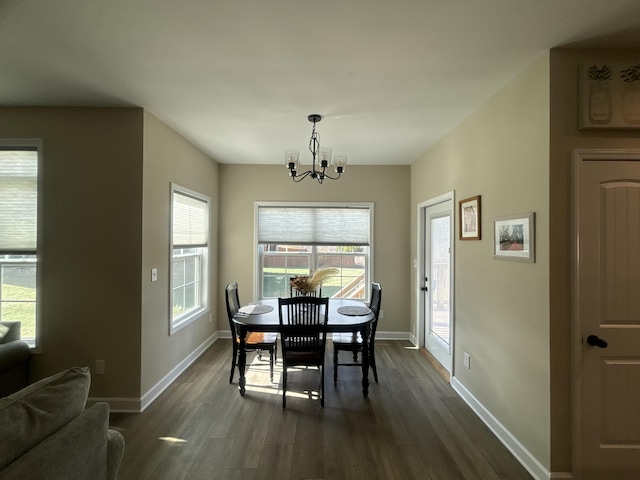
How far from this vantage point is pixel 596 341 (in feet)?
6.06

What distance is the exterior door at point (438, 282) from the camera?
3.51 metres

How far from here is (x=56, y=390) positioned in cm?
120

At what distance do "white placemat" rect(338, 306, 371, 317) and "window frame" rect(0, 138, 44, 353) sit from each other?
2.74 metres

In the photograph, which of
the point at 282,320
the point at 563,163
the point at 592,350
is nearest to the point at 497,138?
the point at 563,163

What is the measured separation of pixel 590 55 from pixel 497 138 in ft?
2.27

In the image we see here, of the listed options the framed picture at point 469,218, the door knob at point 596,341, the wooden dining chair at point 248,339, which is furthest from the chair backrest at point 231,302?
the door knob at point 596,341

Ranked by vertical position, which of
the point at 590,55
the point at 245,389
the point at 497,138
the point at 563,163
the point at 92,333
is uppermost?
the point at 590,55

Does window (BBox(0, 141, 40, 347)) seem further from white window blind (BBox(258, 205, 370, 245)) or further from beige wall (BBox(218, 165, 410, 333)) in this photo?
white window blind (BBox(258, 205, 370, 245))

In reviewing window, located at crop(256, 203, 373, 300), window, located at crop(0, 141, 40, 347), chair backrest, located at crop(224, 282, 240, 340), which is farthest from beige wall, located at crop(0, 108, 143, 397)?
window, located at crop(256, 203, 373, 300)

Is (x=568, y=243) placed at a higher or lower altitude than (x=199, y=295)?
higher

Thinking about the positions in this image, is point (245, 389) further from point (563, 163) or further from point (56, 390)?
point (563, 163)

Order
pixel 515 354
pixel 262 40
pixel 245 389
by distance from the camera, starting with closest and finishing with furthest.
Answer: pixel 262 40 → pixel 515 354 → pixel 245 389

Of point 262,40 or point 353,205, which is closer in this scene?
point 262,40

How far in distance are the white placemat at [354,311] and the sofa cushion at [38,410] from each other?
7.58ft
